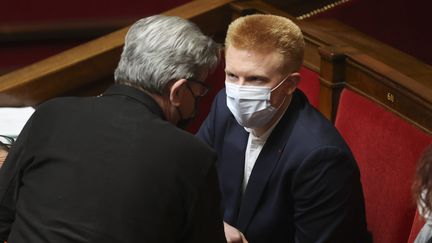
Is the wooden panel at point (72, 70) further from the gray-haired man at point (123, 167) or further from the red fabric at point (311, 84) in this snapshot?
the gray-haired man at point (123, 167)

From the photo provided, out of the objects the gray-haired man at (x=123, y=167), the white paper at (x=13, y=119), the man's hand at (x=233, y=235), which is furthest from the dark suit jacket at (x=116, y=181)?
the white paper at (x=13, y=119)

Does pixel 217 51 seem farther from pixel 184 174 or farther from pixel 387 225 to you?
pixel 387 225

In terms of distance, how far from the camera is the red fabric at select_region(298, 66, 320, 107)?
240cm

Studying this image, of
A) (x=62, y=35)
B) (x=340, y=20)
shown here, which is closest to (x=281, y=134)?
(x=340, y=20)

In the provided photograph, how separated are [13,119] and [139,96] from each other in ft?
3.25

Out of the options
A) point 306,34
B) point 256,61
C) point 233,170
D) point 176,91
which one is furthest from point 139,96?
point 306,34

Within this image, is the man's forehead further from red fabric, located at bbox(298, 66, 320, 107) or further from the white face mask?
red fabric, located at bbox(298, 66, 320, 107)

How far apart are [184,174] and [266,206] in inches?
22.4

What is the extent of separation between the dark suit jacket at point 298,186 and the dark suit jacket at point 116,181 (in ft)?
1.37

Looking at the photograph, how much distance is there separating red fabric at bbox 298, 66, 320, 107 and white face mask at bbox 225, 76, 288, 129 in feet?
1.71

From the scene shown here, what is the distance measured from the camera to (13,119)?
236 centimetres

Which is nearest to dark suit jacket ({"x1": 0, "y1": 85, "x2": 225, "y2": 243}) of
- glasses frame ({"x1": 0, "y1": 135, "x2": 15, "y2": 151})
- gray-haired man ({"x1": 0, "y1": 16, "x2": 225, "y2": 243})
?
gray-haired man ({"x1": 0, "y1": 16, "x2": 225, "y2": 243})

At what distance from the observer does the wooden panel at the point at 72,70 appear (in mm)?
2549

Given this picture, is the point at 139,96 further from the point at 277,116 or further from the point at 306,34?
the point at 306,34
